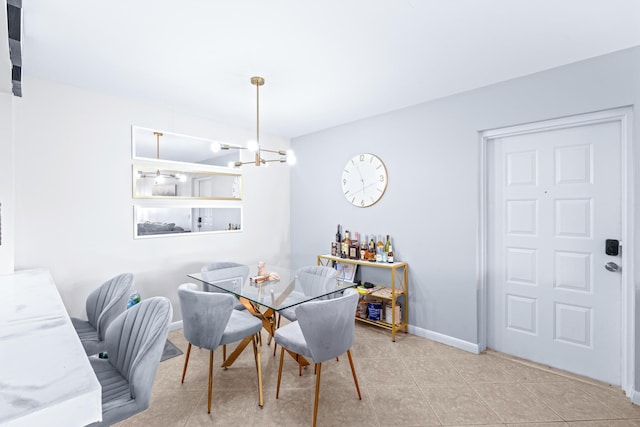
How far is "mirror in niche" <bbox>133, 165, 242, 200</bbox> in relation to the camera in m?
2.95

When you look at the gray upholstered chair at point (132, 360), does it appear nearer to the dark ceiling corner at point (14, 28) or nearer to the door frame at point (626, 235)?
the dark ceiling corner at point (14, 28)

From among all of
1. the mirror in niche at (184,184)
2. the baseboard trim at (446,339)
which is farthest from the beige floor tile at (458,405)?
the mirror in niche at (184,184)

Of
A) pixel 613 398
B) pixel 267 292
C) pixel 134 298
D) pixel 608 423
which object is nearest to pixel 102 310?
pixel 134 298

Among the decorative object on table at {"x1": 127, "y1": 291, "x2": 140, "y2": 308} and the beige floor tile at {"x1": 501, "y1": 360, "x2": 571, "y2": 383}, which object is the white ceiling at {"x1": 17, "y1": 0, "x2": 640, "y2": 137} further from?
the beige floor tile at {"x1": 501, "y1": 360, "x2": 571, "y2": 383}

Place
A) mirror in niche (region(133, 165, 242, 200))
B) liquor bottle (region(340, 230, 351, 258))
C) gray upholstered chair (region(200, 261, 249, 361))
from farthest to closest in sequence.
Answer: liquor bottle (region(340, 230, 351, 258)), mirror in niche (region(133, 165, 242, 200)), gray upholstered chair (region(200, 261, 249, 361))

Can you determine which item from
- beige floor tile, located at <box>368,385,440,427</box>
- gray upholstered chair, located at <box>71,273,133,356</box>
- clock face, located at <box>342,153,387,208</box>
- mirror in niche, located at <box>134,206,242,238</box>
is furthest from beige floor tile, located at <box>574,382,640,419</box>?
mirror in niche, located at <box>134,206,242,238</box>

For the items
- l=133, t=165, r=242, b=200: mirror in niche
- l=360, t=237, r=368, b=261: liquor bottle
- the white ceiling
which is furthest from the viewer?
l=360, t=237, r=368, b=261: liquor bottle

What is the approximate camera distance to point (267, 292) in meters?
2.22

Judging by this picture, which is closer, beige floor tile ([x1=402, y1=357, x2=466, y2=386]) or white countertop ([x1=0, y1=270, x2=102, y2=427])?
white countertop ([x1=0, y1=270, x2=102, y2=427])

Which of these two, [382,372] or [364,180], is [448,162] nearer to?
[364,180]

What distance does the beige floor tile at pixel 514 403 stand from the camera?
187cm

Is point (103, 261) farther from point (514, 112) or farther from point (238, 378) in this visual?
point (514, 112)

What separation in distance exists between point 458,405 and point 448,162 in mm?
1986

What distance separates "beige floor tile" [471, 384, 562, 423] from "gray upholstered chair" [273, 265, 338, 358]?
51.3 inches
